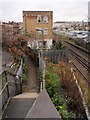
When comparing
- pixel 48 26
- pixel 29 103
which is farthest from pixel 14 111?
pixel 48 26

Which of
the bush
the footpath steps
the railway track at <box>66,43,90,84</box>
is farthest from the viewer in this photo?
the railway track at <box>66,43,90,84</box>

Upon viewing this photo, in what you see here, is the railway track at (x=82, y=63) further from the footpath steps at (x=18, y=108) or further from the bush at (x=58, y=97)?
the footpath steps at (x=18, y=108)

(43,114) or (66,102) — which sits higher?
(43,114)

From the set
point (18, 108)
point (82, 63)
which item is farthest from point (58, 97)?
point (82, 63)

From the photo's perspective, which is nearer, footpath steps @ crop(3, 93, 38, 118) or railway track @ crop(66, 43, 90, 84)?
footpath steps @ crop(3, 93, 38, 118)

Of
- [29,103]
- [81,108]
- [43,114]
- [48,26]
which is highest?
[48,26]

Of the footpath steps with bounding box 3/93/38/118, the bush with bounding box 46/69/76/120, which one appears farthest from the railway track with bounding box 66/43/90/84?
the footpath steps with bounding box 3/93/38/118

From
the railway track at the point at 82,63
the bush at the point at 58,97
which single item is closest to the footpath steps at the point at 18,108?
the bush at the point at 58,97

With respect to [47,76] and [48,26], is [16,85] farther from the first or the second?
[48,26]

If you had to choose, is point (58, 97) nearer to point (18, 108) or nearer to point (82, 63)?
point (18, 108)

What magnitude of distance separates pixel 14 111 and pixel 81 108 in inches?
119

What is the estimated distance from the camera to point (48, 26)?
4312 cm

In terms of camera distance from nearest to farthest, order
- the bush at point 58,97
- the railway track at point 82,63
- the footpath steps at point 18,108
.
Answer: the footpath steps at point 18,108 < the bush at point 58,97 < the railway track at point 82,63

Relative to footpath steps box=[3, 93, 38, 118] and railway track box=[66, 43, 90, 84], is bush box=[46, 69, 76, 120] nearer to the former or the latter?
footpath steps box=[3, 93, 38, 118]
